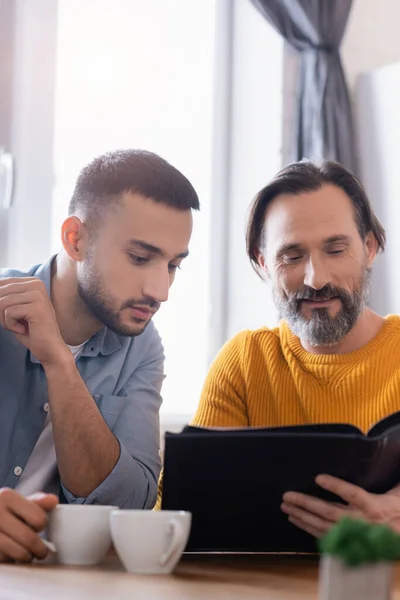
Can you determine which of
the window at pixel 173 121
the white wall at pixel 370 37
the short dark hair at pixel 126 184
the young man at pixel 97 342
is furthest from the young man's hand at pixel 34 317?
the white wall at pixel 370 37

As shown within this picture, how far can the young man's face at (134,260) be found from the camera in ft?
5.44

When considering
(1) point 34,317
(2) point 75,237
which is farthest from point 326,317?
(1) point 34,317

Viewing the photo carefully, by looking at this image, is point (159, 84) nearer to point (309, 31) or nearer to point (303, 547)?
point (309, 31)

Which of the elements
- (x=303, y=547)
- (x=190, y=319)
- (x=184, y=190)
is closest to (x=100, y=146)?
(x=190, y=319)

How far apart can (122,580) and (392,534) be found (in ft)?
1.39

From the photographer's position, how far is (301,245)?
6.30 feet

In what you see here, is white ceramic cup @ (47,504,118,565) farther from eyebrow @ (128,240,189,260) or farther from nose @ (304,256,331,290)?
nose @ (304,256,331,290)

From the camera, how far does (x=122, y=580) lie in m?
0.98

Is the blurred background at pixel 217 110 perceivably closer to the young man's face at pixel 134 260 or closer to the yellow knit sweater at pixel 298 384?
the yellow knit sweater at pixel 298 384

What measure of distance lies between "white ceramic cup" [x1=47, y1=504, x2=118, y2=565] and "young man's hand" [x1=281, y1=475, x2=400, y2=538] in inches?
9.8

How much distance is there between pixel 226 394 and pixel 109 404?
0.34 metres

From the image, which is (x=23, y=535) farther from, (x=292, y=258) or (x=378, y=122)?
(x=378, y=122)

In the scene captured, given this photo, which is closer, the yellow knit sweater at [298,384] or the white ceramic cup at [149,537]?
the white ceramic cup at [149,537]

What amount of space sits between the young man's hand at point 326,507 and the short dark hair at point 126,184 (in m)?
0.69
